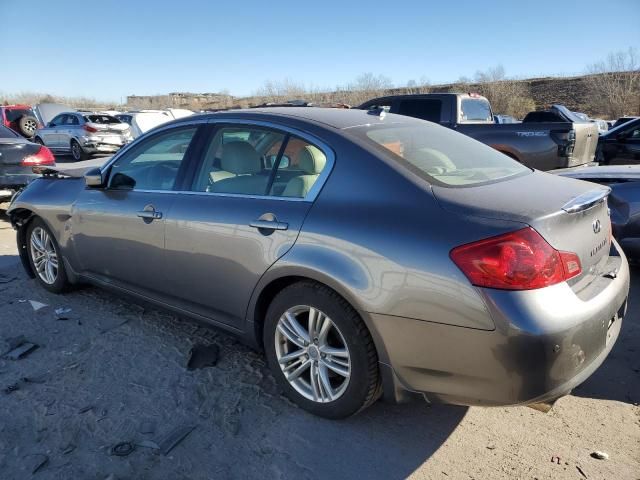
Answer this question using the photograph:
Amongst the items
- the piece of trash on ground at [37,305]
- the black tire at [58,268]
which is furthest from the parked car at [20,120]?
the piece of trash on ground at [37,305]

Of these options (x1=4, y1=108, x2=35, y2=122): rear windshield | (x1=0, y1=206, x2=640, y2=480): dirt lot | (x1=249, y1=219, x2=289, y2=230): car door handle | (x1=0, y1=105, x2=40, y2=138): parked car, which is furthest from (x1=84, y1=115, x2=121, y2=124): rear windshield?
(x1=249, y1=219, x2=289, y2=230): car door handle

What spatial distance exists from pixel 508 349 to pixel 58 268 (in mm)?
3883

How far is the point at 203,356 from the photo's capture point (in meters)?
3.44

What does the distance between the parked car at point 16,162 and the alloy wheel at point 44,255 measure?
3777mm

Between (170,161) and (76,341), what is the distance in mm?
1464

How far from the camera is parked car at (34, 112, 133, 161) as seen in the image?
16.8m

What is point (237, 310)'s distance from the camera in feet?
10.0

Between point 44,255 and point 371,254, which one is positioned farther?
point 44,255

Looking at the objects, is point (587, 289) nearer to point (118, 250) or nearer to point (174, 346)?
point (174, 346)

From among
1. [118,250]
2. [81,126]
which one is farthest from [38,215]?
[81,126]

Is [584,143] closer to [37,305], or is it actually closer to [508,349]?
[508,349]

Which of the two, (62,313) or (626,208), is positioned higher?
(626,208)

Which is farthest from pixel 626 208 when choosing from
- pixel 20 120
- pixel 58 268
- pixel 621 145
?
pixel 20 120

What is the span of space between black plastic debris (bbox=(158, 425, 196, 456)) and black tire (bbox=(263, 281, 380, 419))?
2.00 ft
